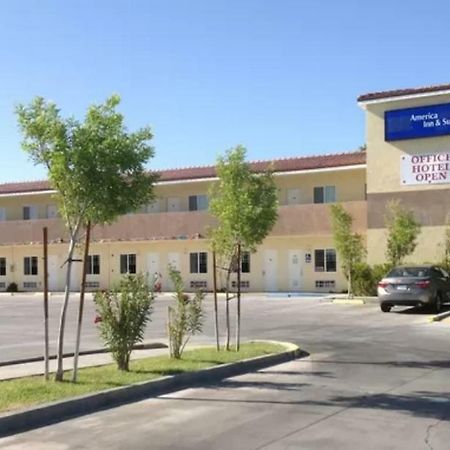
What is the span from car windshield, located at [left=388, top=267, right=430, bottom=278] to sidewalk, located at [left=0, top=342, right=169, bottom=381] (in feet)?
38.8

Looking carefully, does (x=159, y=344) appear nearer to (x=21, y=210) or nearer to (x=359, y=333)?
(x=359, y=333)

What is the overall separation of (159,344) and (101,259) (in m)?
29.4

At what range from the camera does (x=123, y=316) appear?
11055 millimetres

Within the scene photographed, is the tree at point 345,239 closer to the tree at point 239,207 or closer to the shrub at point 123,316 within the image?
the tree at point 239,207

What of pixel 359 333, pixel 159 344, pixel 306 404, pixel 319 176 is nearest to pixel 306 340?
pixel 359 333

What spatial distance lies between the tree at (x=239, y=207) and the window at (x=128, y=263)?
98.5 feet

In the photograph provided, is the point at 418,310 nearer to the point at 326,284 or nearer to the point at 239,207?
the point at 326,284

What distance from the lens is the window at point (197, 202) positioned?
1654 inches

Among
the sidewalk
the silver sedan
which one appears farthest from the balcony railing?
the sidewalk

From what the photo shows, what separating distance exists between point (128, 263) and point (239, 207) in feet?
102

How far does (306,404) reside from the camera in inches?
362

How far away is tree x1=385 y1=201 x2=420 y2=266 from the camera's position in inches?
1172

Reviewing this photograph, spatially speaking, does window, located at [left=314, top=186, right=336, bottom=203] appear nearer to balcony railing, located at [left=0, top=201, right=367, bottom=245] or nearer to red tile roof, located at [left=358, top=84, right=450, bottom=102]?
balcony railing, located at [left=0, top=201, right=367, bottom=245]

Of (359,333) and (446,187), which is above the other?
(446,187)
